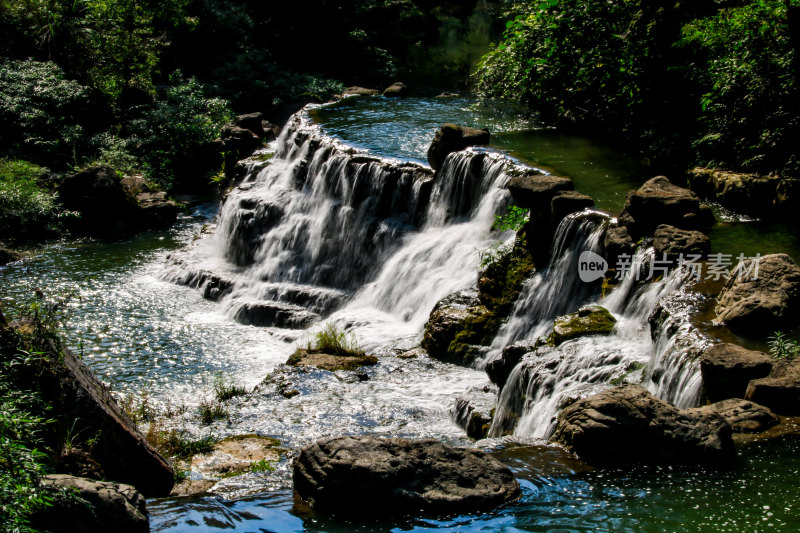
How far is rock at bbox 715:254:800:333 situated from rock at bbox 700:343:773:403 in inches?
46.7

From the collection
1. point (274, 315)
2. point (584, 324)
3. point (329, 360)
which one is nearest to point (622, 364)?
point (584, 324)

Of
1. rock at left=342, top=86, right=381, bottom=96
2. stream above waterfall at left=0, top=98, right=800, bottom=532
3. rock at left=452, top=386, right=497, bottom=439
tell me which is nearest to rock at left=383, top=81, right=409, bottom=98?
rock at left=342, top=86, right=381, bottom=96

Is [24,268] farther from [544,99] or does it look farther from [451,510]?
[451,510]

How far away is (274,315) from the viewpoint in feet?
52.3

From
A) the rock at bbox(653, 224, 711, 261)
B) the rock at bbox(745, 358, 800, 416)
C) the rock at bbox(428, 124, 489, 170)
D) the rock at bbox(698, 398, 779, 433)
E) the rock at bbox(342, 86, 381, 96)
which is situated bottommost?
the rock at bbox(698, 398, 779, 433)

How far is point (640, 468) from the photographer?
6.58m

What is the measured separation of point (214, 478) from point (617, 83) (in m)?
13.4

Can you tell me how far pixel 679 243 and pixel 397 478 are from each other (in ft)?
21.4

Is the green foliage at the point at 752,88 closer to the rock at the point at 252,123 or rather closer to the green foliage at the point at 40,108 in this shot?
the rock at the point at 252,123

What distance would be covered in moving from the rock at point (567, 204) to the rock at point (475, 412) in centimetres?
359

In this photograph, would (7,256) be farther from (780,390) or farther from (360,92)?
(780,390)

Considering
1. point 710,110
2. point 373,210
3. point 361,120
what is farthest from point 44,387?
point 361,120

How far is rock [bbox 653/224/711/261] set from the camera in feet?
34.7

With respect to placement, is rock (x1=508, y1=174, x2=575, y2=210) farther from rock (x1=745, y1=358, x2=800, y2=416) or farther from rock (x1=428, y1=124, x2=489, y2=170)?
rock (x1=745, y1=358, x2=800, y2=416)
